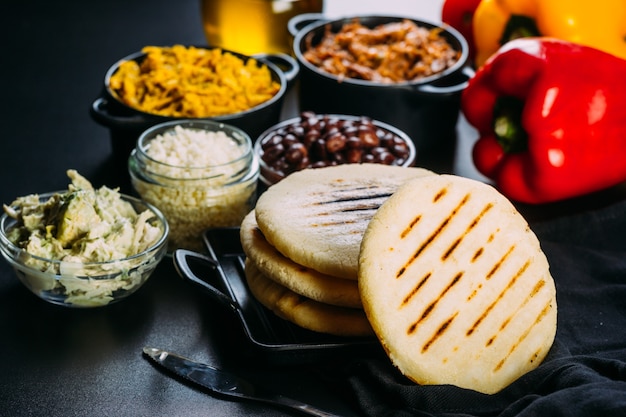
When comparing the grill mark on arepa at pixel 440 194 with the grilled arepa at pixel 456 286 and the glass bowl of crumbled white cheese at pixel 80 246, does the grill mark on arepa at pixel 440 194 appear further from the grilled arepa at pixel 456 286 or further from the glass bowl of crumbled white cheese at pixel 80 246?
the glass bowl of crumbled white cheese at pixel 80 246

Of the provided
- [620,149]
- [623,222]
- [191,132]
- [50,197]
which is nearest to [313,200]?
[191,132]

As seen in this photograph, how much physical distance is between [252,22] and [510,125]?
2.56ft

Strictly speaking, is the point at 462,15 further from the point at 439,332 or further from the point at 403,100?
the point at 439,332

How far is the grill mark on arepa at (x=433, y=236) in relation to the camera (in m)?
1.16

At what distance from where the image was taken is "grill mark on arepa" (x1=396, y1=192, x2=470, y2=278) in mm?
1155

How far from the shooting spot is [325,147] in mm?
1638

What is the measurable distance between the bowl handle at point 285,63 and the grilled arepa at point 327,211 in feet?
1.69

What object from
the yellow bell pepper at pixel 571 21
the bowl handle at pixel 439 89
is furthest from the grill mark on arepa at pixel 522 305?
the yellow bell pepper at pixel 571 21

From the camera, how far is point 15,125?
2.01m

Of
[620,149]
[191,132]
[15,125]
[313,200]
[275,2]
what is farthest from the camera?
[275,2]

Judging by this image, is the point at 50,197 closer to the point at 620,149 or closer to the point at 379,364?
the point at 379,364

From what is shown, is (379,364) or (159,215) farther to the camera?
(159,215)

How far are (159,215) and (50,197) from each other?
0.72ft

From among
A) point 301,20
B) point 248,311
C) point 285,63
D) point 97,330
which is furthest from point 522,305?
point 301,20
